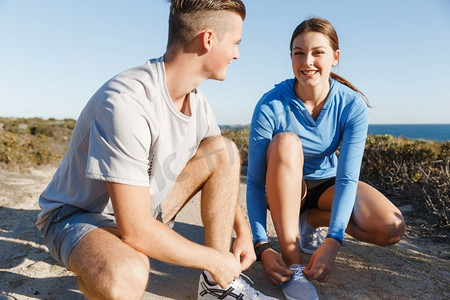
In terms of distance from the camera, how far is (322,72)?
2465mm

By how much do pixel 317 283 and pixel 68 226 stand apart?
4.68 ft

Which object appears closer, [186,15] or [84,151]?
[84,151]

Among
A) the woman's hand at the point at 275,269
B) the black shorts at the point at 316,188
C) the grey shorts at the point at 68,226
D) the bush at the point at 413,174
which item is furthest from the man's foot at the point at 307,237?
the grey shorts at the point at 68,226

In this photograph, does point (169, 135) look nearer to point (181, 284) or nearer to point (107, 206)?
point (107, 206)

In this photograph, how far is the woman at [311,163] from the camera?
2221mm

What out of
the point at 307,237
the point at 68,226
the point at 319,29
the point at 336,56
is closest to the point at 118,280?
the point at 68,226

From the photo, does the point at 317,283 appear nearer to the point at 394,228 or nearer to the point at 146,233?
the point at 394,228

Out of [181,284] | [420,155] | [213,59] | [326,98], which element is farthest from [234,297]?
[420,155]

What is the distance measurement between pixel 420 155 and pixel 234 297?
11.6ft

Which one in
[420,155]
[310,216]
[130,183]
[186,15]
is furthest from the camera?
[420,155]

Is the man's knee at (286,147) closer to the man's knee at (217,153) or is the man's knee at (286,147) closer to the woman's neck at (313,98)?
the man's knee at (217,153)

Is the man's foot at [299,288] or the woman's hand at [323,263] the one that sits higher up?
the woman's hand at [323,263]

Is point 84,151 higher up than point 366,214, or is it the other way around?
point 84,151

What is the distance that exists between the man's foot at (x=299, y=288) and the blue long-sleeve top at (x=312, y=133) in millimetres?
325
